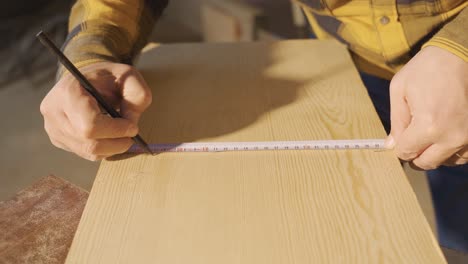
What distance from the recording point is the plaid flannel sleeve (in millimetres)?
856

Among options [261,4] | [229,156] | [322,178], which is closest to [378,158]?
[322,178]

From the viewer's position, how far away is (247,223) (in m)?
0.61

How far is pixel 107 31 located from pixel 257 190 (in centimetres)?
52

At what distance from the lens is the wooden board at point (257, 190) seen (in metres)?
0.57

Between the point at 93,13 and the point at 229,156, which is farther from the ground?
the point at 93,13

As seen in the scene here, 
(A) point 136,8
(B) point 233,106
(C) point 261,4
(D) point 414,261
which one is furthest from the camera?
(C) point 261,4

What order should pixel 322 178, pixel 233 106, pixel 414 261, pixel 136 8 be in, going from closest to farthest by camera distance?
pixel 414 261 → pixel 322 178 → pixel 233 106 → pixel 136 8

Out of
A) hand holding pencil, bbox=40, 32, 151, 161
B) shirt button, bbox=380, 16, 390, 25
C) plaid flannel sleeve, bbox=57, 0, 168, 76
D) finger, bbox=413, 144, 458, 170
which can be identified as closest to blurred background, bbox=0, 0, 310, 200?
plaid flannel sleeve, bbox=57, 0, 168, 76

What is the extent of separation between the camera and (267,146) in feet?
2.47

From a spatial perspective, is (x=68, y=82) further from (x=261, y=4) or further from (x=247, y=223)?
(x=261, y=4)

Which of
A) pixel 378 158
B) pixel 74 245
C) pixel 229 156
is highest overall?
pixel 74 245

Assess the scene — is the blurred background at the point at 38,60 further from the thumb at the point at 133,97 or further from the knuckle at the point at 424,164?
the knuckle at the point at 424,164

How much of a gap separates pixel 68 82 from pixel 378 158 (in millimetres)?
565

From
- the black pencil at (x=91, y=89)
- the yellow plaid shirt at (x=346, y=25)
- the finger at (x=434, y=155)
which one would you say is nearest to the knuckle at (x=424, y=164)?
the finger at (x=434, y=155)
